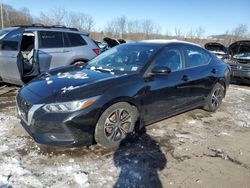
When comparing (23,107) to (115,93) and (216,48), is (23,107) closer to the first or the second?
(115,93)

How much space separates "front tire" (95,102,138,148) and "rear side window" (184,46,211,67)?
171 cm

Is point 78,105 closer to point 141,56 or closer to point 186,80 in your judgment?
point 141,56

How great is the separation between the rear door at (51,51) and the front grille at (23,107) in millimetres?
3040

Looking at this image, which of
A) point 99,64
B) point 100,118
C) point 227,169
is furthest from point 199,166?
point 99,64

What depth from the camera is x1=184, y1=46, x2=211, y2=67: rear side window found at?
205 inches

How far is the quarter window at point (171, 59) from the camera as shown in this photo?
4.62 metres

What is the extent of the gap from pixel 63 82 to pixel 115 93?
0.79 meters

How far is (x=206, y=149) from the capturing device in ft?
13.8

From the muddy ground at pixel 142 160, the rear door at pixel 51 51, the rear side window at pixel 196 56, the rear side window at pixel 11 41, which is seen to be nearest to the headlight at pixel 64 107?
the muddy ground at pixel 142 160

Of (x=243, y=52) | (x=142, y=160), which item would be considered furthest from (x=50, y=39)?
(x=243, y=52)

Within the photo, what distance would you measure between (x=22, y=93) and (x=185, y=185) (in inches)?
105

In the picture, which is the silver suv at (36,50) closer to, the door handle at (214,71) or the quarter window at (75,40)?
the quarter window at (75,40)

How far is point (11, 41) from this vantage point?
22.8 ft

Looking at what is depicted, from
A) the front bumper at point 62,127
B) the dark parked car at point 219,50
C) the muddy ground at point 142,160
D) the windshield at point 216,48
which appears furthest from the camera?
the windshield at point 216,48
